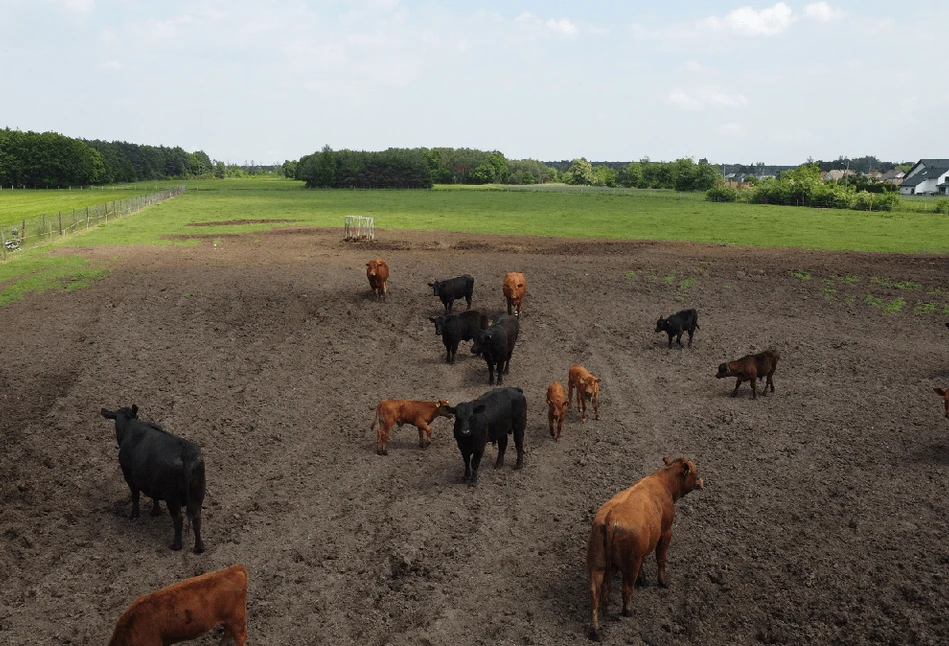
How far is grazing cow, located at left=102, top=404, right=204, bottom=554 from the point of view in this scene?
8.30 metres

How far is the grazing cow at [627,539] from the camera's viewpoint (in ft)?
22.6

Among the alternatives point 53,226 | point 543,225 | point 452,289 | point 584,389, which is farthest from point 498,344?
point 53,226

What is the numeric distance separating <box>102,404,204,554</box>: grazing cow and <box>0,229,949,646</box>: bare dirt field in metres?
0.46

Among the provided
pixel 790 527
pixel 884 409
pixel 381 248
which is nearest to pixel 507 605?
pixel 790 527

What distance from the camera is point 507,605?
752cm

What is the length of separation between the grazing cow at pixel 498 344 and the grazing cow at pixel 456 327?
45.3 inches

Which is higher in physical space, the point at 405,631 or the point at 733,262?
the point at 733,262

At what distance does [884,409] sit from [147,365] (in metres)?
15.3

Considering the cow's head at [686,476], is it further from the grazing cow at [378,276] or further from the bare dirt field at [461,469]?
the grazing cow at [378,276]

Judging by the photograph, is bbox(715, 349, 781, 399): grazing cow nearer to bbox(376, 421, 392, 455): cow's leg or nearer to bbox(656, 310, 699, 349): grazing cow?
bbox(656, 310, 699, 349): grazing cow

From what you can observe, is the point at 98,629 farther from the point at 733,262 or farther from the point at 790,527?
the point at 733,262

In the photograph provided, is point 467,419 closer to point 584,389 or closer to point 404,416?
point 404,416

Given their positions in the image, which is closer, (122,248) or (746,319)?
(746,319)

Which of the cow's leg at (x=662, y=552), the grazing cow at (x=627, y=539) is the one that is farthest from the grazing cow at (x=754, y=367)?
the cow's leg at (x=662, y=552)
